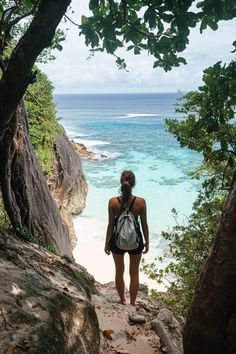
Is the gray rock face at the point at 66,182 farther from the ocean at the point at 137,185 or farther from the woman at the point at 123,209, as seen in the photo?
the woman at the point at 123,209

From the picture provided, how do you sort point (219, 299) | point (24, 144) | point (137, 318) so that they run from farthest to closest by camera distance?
1. point (24, 144)
2. point (137, 318)
3. point (219, 299)

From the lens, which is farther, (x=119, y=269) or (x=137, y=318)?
(x=119, y=269)

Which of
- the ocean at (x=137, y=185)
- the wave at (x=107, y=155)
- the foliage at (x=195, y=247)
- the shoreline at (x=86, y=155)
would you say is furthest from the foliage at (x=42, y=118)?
the wave at (x=107, y=155)

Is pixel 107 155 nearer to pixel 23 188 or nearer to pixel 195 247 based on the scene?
pixel 195 247

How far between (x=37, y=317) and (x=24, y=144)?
4506 mm

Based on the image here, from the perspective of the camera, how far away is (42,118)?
1262 cm

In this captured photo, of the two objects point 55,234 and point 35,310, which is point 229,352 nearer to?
point 35,310

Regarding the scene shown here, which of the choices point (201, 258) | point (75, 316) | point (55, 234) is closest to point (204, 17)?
point (75, 316)

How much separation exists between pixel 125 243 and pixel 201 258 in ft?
11.1

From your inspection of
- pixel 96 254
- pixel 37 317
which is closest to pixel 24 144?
pixel 37 317

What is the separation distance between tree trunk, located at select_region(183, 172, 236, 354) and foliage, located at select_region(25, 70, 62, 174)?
1004 cm

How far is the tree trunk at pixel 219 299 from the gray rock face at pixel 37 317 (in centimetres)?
103

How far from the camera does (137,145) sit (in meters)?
52.8

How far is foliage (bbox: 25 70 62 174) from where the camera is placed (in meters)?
12.2
